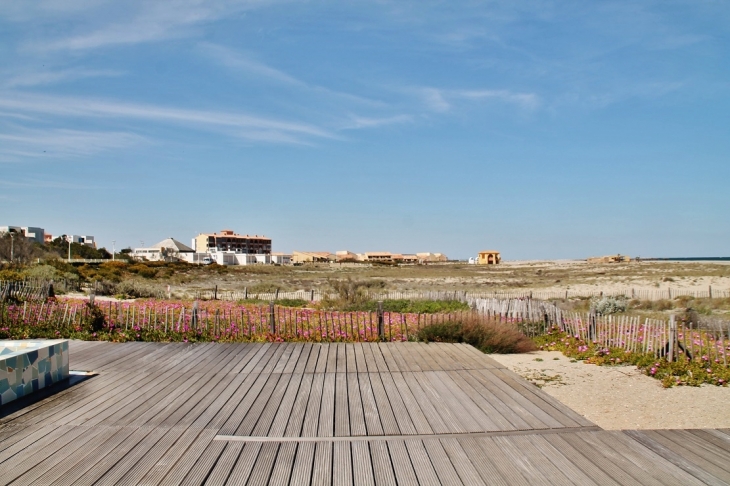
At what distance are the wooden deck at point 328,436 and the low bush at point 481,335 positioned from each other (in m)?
3.42

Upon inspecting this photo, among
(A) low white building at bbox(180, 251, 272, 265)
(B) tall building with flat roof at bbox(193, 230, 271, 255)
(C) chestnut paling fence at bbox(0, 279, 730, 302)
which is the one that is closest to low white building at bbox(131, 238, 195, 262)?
(A) low white building at bbox(180, 251, 272, 265)

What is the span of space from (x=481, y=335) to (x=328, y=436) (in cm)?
714

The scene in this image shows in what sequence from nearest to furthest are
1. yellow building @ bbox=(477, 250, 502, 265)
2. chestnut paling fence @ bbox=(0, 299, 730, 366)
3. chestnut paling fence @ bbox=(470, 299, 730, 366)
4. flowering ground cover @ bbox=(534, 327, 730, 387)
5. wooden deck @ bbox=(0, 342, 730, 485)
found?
1. wooden deck @ bbox=(0, 342, 730, 485)
2. flowering ground cover @ bbox=(534, 327, 730, 387)
3. chestnut paling fence @ bbox=(470, 299, 730, 366)
4. chestnut paling fence @ bbox=(0, 299, 730, 366)
5. yellow building @ bbox=(477, 250, 502, 265)

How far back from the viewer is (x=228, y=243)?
123500 millimetres

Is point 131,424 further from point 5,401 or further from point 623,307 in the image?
point 623,307

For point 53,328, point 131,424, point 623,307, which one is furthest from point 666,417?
point 623,307

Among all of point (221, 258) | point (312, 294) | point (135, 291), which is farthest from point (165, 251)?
point (312, 294)

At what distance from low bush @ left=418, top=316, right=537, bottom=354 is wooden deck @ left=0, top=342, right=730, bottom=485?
3.42 m

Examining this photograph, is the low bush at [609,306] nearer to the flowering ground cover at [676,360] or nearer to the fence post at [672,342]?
the flowering ground cover at [676,360]

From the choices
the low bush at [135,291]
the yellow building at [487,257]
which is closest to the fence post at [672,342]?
the low bush at [135,291]

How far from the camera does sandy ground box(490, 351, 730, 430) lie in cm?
641

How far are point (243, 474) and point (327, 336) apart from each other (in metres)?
7.26

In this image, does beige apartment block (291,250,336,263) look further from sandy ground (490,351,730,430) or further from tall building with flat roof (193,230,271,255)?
sandy ground (490,351,730,430)

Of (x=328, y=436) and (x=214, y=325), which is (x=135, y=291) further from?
(x=328, y=436)
